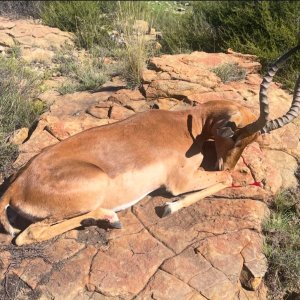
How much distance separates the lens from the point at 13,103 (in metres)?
8.62

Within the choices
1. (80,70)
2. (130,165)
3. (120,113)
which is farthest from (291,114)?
(80,70)

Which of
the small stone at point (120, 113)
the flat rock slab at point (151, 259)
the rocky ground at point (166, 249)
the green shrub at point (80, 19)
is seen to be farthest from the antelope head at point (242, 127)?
the green shrub at point (80, 19)

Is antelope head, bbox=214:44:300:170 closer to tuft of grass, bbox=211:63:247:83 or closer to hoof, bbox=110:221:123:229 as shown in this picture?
hoof, bbox=110:221:123:229

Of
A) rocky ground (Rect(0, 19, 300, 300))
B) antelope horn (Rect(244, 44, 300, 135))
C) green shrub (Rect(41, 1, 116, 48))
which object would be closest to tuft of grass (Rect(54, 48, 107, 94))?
green shrub (Rect(41, 1, 116, 48))

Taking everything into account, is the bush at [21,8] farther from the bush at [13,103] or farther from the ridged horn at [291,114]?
the ridged horn at [291,114]

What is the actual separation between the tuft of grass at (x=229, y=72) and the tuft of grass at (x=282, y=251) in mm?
3370

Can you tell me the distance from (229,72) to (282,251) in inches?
169

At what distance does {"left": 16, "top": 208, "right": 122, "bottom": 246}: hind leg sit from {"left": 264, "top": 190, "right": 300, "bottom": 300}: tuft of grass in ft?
6.11

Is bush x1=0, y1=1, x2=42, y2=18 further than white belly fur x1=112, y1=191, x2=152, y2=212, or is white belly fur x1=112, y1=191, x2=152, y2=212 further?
bush x1=0, y1=1, x2=42, y2=18

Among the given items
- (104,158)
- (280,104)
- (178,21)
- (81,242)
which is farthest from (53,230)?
(178,21)

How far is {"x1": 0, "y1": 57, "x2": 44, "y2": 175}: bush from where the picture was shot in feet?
24.9

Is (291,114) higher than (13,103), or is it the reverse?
(291,114)

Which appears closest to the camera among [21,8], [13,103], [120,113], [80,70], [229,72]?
[120,113]

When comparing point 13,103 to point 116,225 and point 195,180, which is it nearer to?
point 116,225
